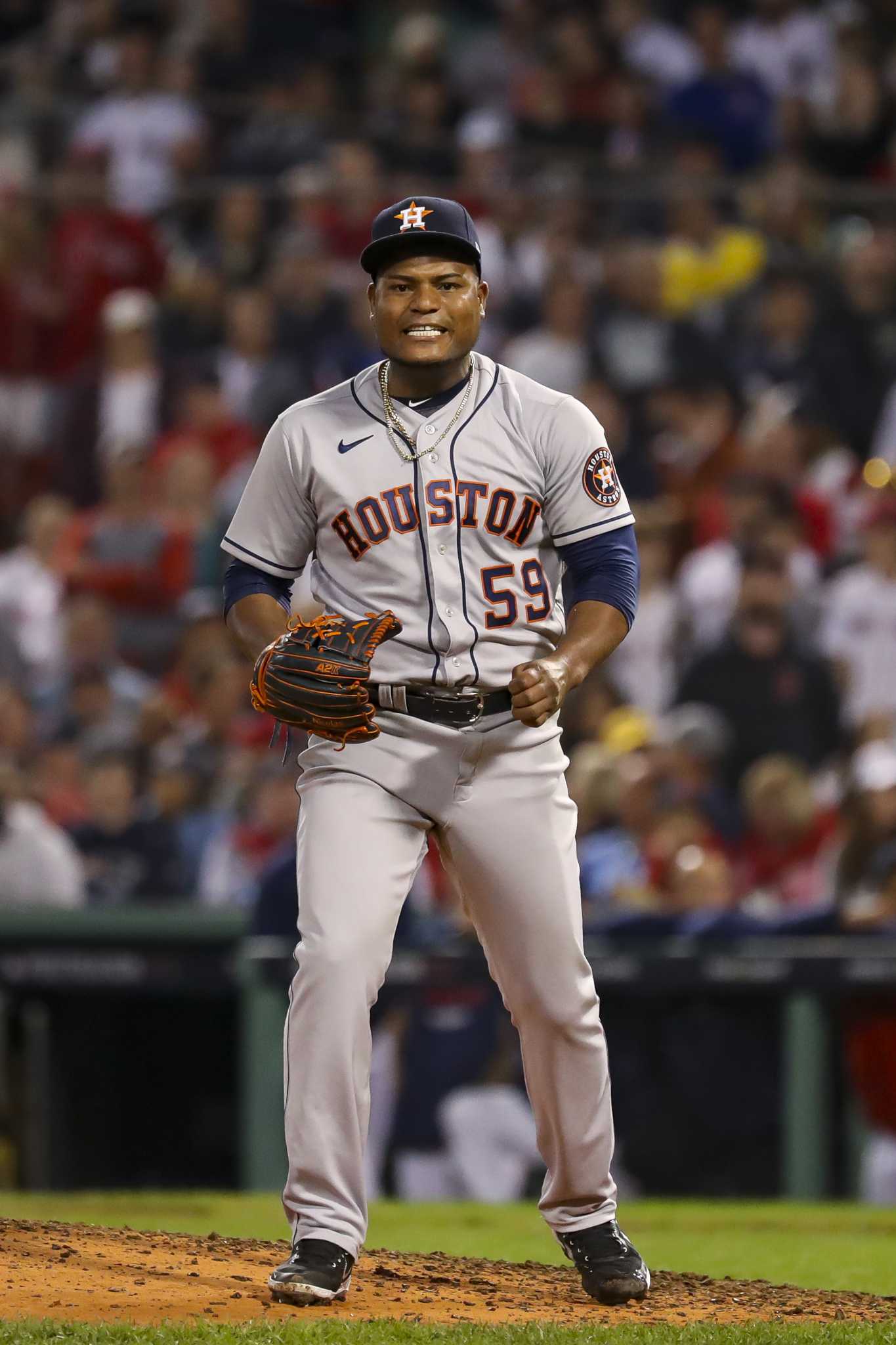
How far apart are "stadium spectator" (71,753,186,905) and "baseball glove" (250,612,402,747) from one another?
4.19 m

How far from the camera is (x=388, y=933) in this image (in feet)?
11.7

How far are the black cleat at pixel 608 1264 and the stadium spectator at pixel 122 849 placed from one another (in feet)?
13.4

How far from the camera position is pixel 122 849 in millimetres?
7773

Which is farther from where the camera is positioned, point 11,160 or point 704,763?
point 11,160

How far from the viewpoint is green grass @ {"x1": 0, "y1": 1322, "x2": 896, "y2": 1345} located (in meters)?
3.14

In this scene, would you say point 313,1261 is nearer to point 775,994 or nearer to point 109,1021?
point 775,994

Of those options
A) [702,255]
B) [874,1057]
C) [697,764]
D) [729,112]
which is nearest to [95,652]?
[697,764]

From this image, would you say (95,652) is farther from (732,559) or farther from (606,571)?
(606,571)

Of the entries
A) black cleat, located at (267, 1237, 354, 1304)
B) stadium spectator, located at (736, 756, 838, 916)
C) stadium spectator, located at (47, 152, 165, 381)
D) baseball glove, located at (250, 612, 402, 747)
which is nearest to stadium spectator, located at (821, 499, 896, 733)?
stadium spectator, located at (736, 756, 838, 916)

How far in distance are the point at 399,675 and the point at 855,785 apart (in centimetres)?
389

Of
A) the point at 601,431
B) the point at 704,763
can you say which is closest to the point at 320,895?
the point at 601,431

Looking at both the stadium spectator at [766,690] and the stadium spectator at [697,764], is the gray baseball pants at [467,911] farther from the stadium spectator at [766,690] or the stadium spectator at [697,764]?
the stadium spectator at [766,690]

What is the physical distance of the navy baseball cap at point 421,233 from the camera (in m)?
3.64

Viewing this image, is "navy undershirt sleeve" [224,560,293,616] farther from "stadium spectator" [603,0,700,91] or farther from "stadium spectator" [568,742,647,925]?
"stadium spectator" [603,0,700,91]
